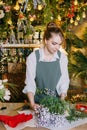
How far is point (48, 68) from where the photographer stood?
2.46m

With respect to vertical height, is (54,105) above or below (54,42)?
below

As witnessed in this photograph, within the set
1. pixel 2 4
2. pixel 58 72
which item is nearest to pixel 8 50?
pixel 2 4

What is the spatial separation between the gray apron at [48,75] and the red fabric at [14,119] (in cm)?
44

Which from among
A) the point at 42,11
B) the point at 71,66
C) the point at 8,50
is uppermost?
the point at 42,11

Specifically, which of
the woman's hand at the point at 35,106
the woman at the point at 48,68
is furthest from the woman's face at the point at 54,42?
the woman's hand at the point at 35,106

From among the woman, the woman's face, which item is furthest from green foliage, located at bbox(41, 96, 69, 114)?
the woman's face

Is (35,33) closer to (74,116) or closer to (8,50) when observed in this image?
(8,50)

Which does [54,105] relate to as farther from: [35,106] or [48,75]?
[48,75]

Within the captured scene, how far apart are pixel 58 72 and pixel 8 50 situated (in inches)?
99.5

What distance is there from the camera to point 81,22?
505 cm

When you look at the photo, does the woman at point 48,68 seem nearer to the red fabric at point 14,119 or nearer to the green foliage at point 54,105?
the red fabric at point 14,119

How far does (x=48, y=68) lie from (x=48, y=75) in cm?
7

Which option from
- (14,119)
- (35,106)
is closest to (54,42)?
(35,106)

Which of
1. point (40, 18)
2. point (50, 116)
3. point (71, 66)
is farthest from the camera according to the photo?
point (71, 66)
